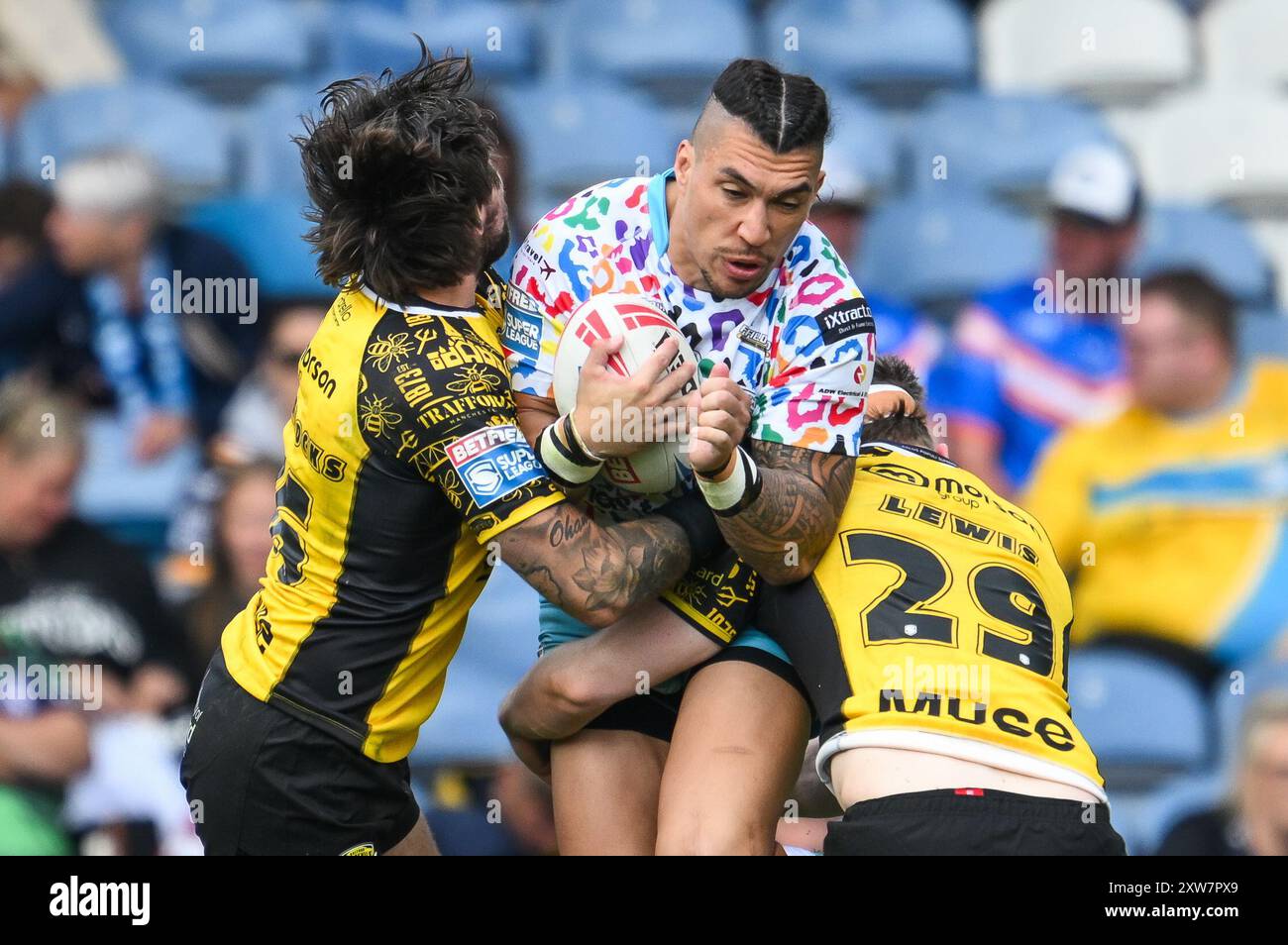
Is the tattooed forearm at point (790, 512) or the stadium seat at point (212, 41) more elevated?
the stadium seat at point (212, 41)

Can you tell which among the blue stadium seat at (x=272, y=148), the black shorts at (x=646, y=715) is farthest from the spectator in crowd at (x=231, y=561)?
the black shorts at (x=646, y=715)

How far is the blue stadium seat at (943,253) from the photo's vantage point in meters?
6.05

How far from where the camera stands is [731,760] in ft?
10.9

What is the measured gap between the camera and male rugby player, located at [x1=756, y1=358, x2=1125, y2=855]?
3031mm

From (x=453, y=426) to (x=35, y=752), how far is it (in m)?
2.77

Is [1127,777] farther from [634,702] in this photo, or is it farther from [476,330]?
[476,330]

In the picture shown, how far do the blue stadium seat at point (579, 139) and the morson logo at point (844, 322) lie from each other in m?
2.91

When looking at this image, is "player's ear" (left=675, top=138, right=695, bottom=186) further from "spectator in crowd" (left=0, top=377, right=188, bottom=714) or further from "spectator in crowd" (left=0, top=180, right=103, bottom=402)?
"spectator in crowd" (left=0, top=180, right=103, bottom=402)

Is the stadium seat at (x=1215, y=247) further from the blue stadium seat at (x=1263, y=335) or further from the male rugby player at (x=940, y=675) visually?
the male rugby player at (x=940, y=675)

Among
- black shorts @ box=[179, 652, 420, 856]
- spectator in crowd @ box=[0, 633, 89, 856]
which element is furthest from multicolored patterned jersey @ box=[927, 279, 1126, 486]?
spectator in crowd @ box=[0, 633, 89, 856]

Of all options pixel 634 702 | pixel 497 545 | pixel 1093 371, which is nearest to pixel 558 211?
pixel 497 545

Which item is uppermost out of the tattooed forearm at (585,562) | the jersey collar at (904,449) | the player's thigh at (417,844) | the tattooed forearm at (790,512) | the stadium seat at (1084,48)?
the stadium seat at (1084,48)

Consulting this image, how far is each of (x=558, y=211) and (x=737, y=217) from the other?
1.41 ft

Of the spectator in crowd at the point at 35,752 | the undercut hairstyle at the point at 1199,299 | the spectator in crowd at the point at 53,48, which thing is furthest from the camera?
the spectator in crowd at the point at 53,48
